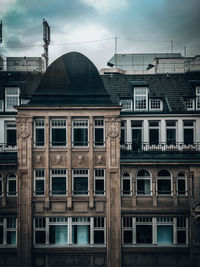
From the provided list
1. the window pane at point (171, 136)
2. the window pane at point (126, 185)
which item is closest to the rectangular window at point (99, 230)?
the window pane at point (126, 185)

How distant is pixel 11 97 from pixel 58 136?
6.34 meters

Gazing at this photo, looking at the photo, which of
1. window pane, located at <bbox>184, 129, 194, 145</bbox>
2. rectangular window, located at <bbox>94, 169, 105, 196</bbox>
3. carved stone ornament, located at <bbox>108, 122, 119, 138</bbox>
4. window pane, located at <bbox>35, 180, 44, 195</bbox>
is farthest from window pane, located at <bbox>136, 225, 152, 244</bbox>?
window pane, located at <bbox>35, 180, 44, 195</bbox>

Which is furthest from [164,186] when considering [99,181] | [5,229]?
[5,229]

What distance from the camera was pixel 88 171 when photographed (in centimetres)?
2442

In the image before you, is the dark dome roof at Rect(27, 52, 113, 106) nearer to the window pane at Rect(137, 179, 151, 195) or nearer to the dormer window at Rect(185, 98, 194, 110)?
the window pane at Rect(137, 179, 151, 195)

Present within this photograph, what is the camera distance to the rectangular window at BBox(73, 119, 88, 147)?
80.7 feet

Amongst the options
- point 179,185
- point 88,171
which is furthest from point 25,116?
point 179,185

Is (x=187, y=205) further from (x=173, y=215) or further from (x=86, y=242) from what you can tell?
(x=86, y=242)

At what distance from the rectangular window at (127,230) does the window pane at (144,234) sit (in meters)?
0.58

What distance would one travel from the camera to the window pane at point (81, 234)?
80.2 feet

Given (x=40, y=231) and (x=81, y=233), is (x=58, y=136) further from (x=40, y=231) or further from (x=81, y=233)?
(x=81, y=233)

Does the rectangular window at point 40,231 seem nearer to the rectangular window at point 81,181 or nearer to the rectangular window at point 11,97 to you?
the rectangular window at point 81,181

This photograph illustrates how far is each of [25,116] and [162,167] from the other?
39.4ft

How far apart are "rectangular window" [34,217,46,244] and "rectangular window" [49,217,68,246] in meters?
0.57
